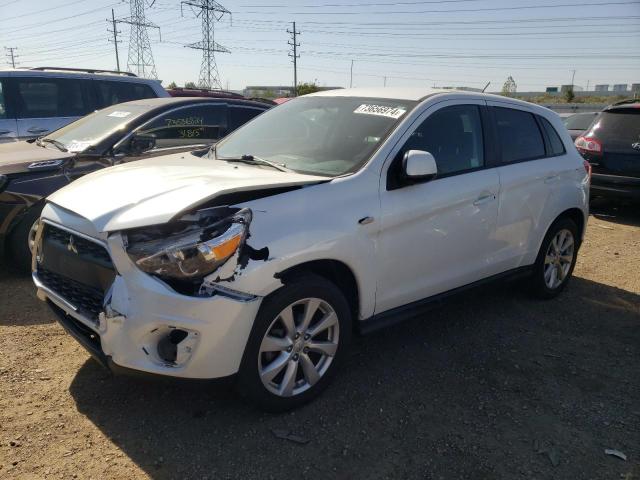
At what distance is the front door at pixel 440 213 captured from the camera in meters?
3.24

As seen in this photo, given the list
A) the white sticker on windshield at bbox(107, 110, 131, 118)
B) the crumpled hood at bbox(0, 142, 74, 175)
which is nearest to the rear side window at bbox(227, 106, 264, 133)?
the white sticker on windshield at bbox(107, 110, 131, 118)

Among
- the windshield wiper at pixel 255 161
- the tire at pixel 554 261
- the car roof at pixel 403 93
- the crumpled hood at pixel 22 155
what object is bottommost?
the tire at pixel 554 261

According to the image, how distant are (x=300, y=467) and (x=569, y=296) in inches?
139

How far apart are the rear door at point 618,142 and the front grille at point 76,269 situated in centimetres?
779

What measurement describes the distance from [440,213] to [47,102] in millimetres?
6428

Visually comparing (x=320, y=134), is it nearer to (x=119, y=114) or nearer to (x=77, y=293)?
(x=77, y=293)

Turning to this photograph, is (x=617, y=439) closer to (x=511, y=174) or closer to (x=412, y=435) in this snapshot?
(x=412, y=435)

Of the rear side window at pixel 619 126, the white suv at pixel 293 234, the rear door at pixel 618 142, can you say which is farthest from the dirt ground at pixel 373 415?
the rear side window at pixel 619 126

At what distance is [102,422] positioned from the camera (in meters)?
2.84

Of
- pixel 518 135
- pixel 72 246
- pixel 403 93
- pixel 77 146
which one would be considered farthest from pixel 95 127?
pixel 518 135

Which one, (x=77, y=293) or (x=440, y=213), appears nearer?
(x=77, y=293)

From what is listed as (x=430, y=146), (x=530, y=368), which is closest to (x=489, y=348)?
(x=530, y=368)

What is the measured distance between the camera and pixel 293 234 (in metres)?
2.70

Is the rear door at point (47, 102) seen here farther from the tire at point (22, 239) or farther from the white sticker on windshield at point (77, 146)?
the tire at point (22, 239)
